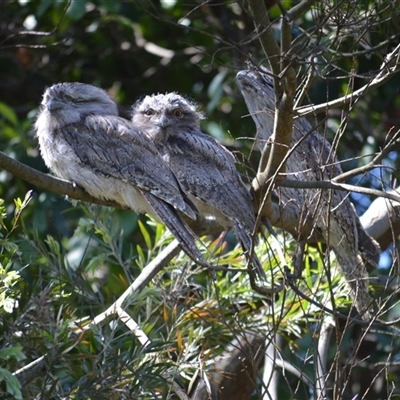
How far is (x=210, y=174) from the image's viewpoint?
4.46 m

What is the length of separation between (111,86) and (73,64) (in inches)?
15.8

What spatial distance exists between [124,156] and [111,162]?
0.24ft

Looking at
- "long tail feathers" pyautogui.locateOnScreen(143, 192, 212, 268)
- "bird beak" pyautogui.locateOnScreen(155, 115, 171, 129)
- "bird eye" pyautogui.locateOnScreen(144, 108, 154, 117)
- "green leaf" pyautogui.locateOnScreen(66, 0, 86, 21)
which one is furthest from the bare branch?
"green leaf" pyautogui.locateOnScreen(66, 0, 86, 21)

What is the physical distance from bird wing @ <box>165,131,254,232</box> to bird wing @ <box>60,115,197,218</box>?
24cm

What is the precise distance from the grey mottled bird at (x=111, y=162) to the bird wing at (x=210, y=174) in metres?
0.21

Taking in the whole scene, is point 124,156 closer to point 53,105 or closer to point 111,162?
point 111,162

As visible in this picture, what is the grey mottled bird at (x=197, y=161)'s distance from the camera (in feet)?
13.8

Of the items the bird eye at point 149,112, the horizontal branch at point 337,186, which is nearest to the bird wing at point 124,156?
the bird eye at point 149,112

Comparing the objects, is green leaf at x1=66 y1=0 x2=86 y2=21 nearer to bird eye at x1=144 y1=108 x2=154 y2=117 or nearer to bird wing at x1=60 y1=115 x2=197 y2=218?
bird eye at x1=144 y1=108 x2=154 y2=117

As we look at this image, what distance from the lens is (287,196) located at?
468 centimetres

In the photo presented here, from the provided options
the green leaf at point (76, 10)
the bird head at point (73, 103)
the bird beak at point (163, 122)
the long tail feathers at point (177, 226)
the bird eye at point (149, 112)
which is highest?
the green leaf at point (76, 10)

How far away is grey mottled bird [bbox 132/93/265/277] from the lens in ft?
13.8

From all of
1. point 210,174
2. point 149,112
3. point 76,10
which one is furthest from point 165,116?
point 76,10

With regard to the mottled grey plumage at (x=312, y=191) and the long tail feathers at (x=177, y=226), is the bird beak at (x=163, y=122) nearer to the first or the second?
the mottled grey plumage at (x=312, y=191)
